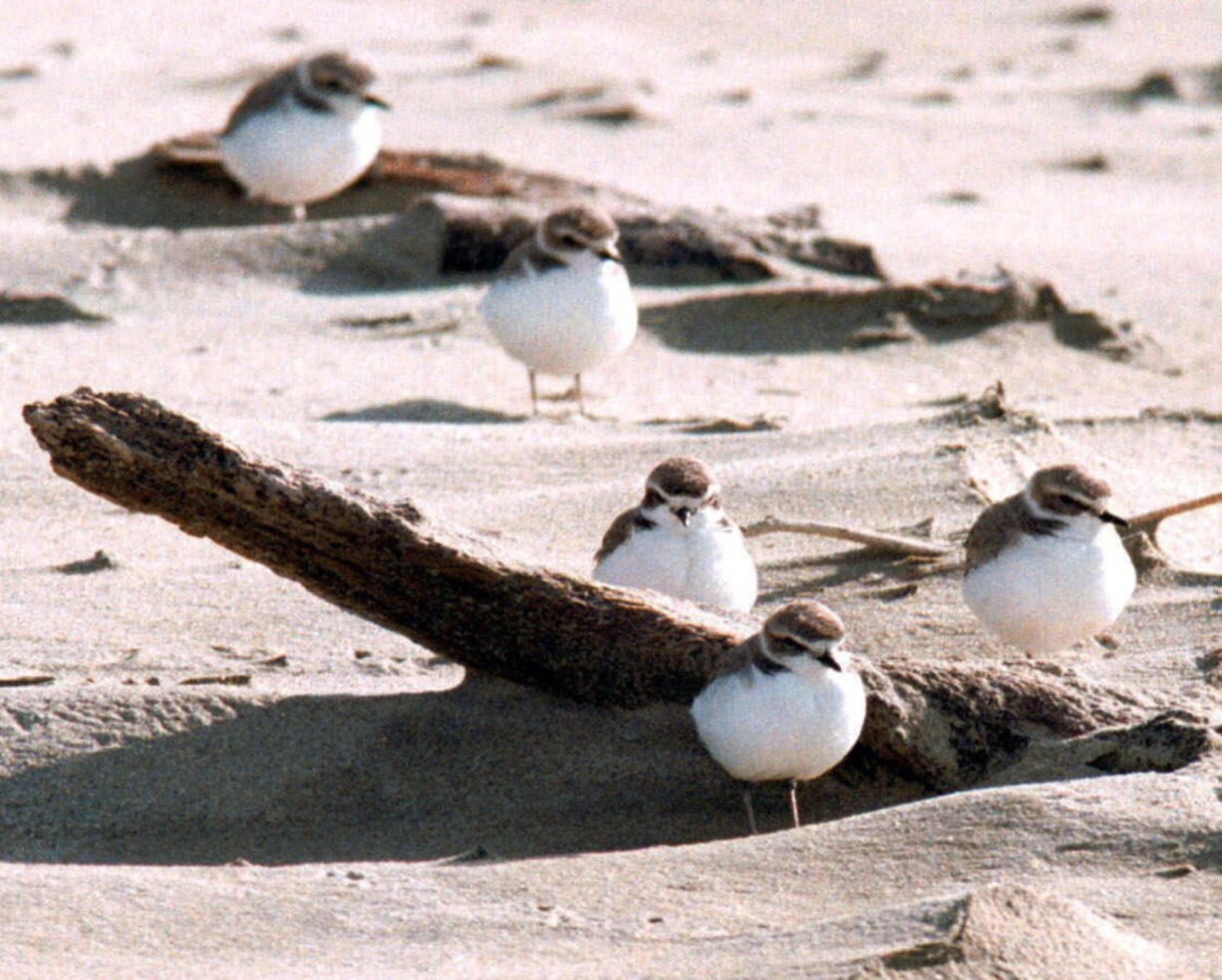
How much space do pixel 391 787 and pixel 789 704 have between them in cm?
92

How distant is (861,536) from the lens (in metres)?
6.39

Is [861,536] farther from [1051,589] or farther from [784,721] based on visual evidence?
[784,721]

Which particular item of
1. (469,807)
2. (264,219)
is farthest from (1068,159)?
(469,807)

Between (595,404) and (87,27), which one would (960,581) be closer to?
(595,404)

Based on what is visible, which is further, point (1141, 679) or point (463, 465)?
point (463, 465)

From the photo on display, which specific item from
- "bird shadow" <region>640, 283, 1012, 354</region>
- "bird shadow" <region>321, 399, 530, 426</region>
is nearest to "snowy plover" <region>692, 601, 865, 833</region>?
"bird shadow" <region>321, 399, 530, 426</region>

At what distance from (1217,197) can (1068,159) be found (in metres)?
1.03

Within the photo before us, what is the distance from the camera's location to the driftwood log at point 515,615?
466 cm

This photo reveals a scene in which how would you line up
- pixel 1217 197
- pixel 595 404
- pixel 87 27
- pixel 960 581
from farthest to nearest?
pixel 87 27
pixel 1217 197
pixel 595 404
pixel 960 581

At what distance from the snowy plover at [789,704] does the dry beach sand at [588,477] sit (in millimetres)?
226

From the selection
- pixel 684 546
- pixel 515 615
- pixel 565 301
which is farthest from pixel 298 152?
pixel 515 615

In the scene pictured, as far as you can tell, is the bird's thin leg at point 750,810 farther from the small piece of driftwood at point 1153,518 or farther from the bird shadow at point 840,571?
the small piece of driftwood at point 1153,518

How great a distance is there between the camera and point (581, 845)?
15.3 feet

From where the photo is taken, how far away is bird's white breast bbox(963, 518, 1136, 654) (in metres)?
A: 5.70
